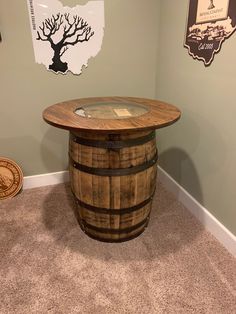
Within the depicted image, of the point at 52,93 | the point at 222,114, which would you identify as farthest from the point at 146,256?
the point at 52,93

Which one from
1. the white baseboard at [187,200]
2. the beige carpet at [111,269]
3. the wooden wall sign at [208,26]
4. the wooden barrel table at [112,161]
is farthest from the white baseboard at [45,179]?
the wooden wall sign at [208,26]

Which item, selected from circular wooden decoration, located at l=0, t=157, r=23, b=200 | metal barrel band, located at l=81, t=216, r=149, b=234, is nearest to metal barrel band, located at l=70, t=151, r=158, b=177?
metal barrel band, located at l=81, t=216, r=149, b=234

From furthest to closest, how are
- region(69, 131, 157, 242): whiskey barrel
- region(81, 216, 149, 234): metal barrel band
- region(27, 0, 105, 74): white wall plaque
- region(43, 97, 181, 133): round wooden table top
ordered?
Result: 1. region(27, 0, 105, 74): white wall plaque
2. region(81, 216, 149, 234): metal barrel band
3. region(69, 131, 157, 242): whiskey barrel
4. region(43, 97, 181, 133): round wooden table top

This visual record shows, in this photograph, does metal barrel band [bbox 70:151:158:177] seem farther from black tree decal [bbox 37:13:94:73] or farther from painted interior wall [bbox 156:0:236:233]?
black tree decal [bbox 37:13:94:73]

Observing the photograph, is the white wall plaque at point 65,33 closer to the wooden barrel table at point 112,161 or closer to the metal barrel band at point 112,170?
the wooden barrel table at point 112,161

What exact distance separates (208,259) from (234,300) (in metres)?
0.28

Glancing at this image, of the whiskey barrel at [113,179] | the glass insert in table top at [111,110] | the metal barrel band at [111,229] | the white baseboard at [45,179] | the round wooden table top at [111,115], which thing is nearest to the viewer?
the round wooden table top at [111,115]

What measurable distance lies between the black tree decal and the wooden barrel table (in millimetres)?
544

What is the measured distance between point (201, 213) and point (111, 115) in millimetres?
1012

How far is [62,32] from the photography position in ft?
6.33

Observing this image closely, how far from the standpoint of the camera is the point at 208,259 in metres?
1.55

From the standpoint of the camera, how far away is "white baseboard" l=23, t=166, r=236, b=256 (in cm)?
164

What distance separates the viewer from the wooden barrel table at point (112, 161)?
1338mm

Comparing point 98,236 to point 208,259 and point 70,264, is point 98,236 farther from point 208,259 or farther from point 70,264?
point 208,259
